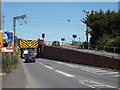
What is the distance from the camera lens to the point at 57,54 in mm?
54625

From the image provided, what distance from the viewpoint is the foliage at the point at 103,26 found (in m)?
51.7

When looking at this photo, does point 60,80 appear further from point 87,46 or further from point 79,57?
point 87,46

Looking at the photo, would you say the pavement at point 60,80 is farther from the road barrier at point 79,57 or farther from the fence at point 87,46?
the fence at point 87,46

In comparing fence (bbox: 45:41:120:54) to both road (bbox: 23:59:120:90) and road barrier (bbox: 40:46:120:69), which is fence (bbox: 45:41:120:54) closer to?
road barrier (bbox: 40:46:120:69)

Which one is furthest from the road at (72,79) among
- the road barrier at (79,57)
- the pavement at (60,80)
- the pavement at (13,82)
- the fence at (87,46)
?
the fence at (87,46)

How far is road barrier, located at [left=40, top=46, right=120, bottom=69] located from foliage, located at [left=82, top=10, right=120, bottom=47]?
8.26 metres

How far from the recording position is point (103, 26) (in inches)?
2178

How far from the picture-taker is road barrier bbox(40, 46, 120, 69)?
28.5 meters

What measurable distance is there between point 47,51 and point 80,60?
25960mm

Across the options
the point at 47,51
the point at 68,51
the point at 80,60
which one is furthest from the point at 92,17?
the point at 80,60

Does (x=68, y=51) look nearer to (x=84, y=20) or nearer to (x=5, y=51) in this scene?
(x=84, y=20)

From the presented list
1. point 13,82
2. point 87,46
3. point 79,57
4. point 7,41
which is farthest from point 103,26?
point 13,82

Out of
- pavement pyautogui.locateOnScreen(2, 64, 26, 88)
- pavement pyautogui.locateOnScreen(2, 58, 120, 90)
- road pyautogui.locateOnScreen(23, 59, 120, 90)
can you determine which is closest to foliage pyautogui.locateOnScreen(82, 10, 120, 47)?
road pyautogui.locateOnScreen(23, 59, 120, 90)

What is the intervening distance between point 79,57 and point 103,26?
59.2 ft
